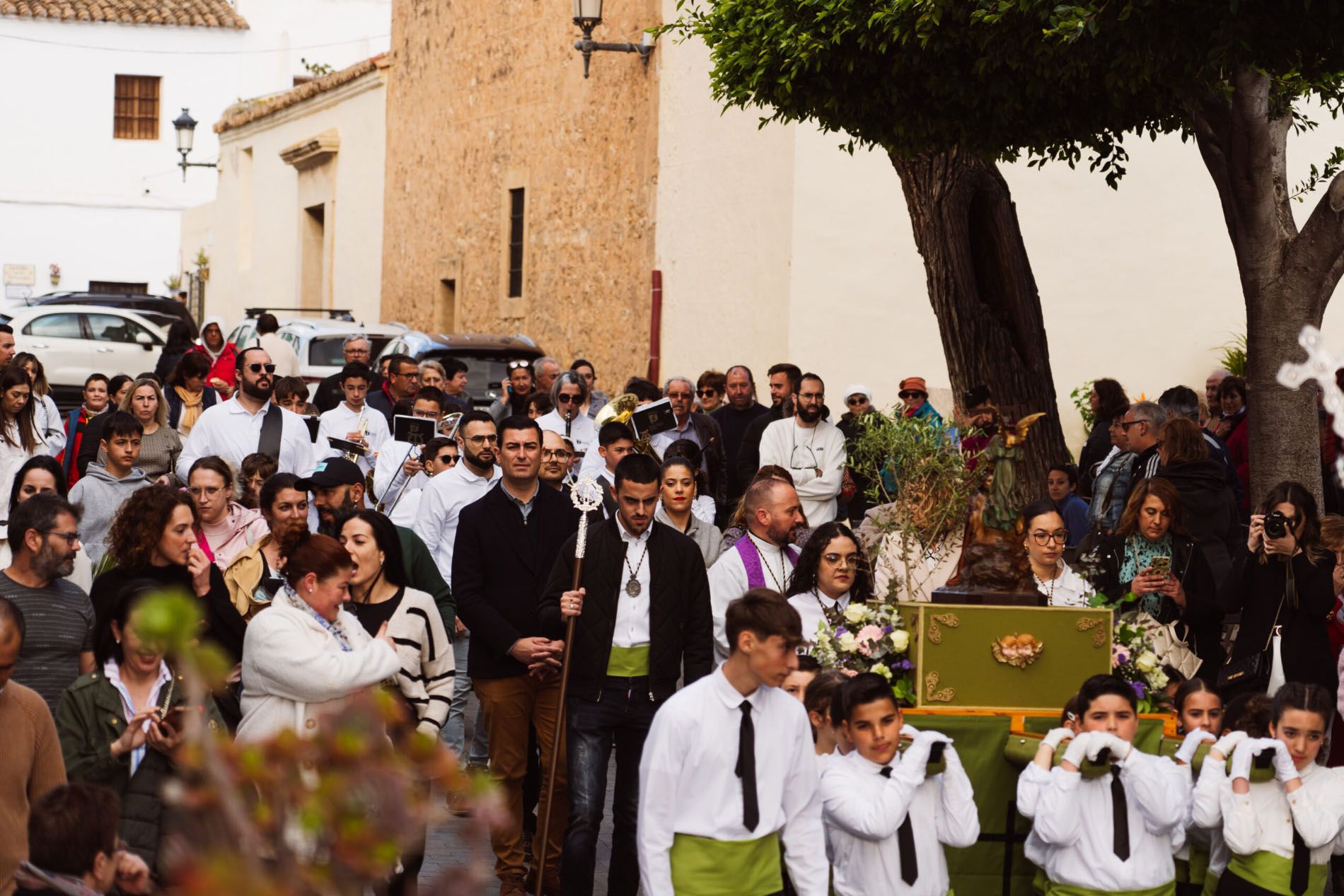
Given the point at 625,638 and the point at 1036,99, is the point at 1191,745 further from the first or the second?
the point at 1036,99

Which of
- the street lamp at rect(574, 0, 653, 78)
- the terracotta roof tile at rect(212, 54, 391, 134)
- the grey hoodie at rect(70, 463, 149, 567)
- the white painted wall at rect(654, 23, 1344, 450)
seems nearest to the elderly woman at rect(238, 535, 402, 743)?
the grey hoodie at rect(70, 463, 149, 567)

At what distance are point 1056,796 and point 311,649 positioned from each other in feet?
8.41

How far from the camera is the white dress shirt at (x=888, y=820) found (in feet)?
20.3

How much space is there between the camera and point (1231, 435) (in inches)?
519

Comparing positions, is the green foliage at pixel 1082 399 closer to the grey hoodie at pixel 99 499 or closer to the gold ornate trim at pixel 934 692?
the grey hoodie at pixel 99 499

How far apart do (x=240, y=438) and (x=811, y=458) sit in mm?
3620

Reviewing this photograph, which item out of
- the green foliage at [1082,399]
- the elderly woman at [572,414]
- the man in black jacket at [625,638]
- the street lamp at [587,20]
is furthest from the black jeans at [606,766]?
the street lamp at [587,20]

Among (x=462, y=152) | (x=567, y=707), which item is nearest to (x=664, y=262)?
(x=462, y=152)

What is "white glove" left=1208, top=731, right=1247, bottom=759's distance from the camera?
21.9 feet

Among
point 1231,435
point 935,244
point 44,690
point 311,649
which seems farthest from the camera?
point 935,244

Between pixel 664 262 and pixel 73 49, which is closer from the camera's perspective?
pixel 664 262

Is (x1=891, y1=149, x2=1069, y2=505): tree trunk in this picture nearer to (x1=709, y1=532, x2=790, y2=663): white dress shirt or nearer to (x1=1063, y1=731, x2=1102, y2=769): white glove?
(x1=709, y1=532, x2=790, y2=663): white dress shirt

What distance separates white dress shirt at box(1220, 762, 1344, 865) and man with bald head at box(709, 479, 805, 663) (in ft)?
7.17

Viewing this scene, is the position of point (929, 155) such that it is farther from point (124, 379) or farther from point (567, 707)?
point (567, 707)
